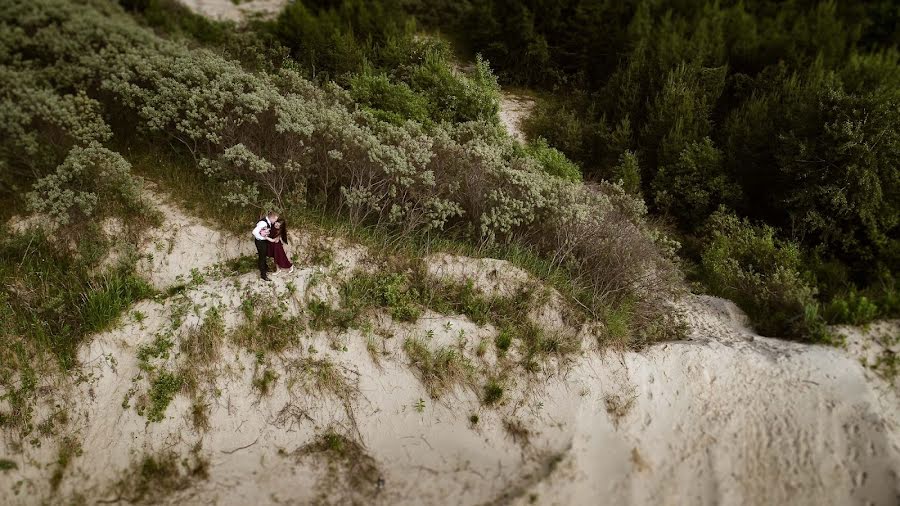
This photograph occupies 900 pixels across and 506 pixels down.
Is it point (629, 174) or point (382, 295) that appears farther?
point (629, 174)

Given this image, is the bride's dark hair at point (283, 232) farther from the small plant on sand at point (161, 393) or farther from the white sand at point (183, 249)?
the small plant on sand at point (161, 393)

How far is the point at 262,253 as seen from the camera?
7.45 meters

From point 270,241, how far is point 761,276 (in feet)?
→ 29.6

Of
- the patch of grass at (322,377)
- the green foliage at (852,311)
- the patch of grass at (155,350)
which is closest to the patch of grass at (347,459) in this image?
the patch of grass at (322,377)

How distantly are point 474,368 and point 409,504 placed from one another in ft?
6.89

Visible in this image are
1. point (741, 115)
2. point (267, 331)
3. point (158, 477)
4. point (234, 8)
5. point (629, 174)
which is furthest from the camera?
point (234, 8)

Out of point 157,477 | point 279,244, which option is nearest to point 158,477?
point 157,477

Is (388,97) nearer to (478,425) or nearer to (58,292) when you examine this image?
(58,292)

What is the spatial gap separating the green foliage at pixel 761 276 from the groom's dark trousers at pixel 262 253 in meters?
8.42

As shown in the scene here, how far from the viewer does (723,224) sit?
1117 centimetres

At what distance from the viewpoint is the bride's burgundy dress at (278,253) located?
7.41m

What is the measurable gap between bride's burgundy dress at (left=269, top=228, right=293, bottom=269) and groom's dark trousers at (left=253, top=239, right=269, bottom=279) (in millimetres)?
89

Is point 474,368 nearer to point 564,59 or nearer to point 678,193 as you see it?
point 678,193

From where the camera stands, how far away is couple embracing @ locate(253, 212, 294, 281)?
23.9ft
